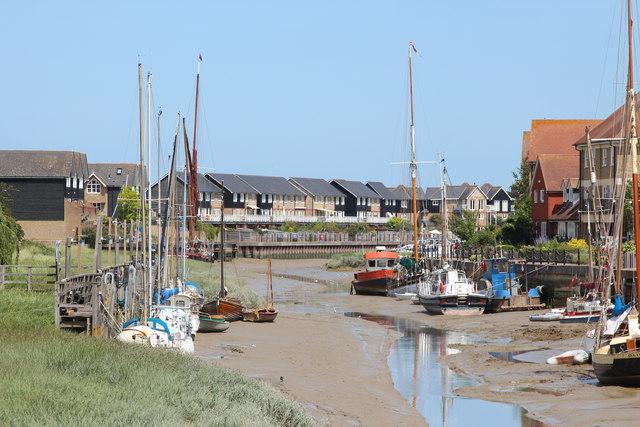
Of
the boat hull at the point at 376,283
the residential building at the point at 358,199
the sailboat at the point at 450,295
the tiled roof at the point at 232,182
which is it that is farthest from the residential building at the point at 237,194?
the sailboat at the point at 450,295

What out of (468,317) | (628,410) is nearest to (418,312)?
(468,317)

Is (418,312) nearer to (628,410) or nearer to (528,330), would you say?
(528,330)

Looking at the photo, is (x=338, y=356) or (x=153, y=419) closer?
(x=153, y=419)

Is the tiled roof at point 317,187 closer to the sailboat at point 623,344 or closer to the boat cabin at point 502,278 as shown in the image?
the boat cabin at point 502,278

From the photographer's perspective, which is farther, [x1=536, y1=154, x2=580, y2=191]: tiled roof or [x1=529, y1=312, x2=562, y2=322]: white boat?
[x1=536, y1=154, x2=580, y2=191]: tiled roof

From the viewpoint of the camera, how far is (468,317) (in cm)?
4788

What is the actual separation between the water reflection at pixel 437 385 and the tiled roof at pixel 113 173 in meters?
85.4

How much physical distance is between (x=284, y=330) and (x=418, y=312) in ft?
44.3

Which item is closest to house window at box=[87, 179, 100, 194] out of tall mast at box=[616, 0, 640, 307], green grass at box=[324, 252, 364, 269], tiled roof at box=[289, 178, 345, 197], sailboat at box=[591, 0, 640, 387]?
green grass at box=[324, 252, 364, 269]

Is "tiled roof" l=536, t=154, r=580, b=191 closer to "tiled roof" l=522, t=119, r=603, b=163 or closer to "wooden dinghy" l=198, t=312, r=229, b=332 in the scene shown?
"tiled roof" l=522, t=119, r=603, b=163

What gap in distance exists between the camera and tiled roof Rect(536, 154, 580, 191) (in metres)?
74.6

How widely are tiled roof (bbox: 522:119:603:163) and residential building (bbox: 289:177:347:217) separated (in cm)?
6554

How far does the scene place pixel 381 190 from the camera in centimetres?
16512

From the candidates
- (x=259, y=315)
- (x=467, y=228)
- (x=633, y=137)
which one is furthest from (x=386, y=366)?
(x=467, y=228)
